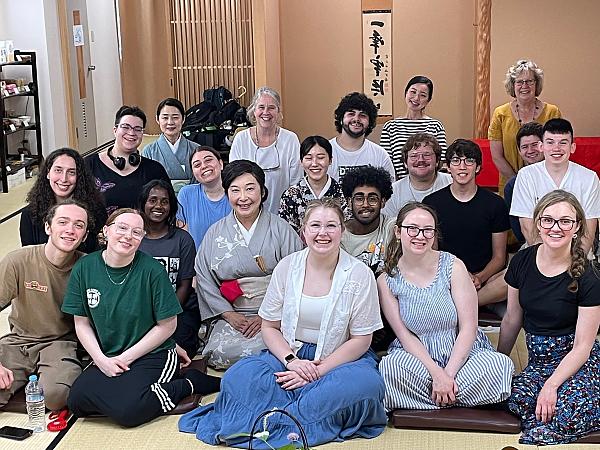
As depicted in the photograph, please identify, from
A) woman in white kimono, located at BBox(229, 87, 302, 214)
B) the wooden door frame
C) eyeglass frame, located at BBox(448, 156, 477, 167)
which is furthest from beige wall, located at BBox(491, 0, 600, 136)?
the wooden door frame

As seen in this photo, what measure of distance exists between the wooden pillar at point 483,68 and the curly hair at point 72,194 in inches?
195

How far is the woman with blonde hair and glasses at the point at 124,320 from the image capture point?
3.62m

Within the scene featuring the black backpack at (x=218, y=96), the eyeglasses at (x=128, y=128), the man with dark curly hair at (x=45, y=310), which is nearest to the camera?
the man with dark curly hair at (x=45, y=310)

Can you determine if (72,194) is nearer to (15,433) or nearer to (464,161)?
(15,433)

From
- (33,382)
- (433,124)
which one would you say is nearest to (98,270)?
(33,382)

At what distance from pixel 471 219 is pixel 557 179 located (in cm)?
48

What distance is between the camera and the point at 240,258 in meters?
4.25

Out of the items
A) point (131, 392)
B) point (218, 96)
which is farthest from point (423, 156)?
point (218, 96)

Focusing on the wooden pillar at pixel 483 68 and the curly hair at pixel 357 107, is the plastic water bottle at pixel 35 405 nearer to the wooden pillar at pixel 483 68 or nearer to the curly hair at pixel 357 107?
the curly hair at pixel 357 107

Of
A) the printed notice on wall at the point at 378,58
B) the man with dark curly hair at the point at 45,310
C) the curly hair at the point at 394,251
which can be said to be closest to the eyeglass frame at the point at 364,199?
the curly hair at the point at 394,251

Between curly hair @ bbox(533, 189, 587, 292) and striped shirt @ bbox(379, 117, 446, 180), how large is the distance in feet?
7.02

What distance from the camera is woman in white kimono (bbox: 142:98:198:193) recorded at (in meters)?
5.64

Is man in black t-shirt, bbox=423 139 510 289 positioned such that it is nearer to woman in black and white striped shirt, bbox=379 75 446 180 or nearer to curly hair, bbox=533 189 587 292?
woman in black and white striped shirt, bbox=379 75 446 180

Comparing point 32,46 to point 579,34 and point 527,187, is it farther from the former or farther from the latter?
point 527,187
